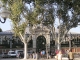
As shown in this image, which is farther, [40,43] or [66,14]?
[40,43]

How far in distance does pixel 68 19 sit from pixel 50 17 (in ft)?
10.3

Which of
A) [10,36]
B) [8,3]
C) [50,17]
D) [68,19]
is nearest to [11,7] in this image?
[8,3]

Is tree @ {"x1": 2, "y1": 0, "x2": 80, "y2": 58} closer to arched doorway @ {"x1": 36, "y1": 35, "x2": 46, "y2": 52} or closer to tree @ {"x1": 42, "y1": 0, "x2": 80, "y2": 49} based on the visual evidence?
tree @ {"x1": 42, "y1": 0, "x2": 80, "y2": 49}

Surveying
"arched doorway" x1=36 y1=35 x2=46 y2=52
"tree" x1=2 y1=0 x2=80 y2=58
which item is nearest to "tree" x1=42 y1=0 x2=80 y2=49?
"tree" x1=2 y1=0 x2=80 y2=58

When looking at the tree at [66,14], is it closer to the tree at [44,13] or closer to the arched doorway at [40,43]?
the tree at [44,13]

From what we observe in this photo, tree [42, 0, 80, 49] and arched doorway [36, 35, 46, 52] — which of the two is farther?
arched doorway [36, 35, 46, 52]

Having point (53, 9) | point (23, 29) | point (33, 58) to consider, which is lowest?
point (33, 58)

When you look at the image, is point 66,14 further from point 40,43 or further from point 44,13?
point 40,43

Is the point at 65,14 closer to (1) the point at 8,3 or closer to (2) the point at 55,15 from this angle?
(2) the point at 55,15

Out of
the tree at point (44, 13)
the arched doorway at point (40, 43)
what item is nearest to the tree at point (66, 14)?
the tree at point (44, 13)

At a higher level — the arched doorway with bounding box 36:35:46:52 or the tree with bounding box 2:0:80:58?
the tree with bounding box 2:0:80:58

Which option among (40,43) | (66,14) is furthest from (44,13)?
(40,43)

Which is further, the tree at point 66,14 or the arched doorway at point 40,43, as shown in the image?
the arched doorway at point 40,43

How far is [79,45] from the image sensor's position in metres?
72.5
